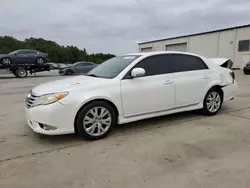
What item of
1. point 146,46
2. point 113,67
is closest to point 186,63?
point 113,67

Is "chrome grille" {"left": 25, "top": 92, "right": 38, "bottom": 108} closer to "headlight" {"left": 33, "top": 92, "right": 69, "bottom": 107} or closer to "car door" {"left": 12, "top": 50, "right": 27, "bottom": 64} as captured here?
"headlight" {"left": 33, "top": 92, "right": 69, "bottom": 107}

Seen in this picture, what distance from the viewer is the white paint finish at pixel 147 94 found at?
14.3 ft

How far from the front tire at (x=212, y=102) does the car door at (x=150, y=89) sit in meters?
1.02

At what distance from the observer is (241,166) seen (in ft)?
10.1

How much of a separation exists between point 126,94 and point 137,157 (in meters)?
1.27

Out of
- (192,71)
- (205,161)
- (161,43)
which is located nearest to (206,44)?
(161,43)

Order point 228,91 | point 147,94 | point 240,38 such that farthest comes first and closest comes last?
1. point 240,38
2. point 228,91
3. point 147,94

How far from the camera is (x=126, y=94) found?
4324 millimetres

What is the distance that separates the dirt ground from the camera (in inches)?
110

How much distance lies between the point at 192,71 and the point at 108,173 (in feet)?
10.3

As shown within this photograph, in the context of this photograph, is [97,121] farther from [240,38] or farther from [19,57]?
[240,38]

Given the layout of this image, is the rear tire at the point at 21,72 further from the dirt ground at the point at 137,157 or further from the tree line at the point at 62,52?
the tree line at the point at 62,52

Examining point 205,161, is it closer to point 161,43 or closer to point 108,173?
point 108,173

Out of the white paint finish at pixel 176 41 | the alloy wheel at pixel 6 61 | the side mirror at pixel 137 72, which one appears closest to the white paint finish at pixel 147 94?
the side mirror at pixel 137 72
